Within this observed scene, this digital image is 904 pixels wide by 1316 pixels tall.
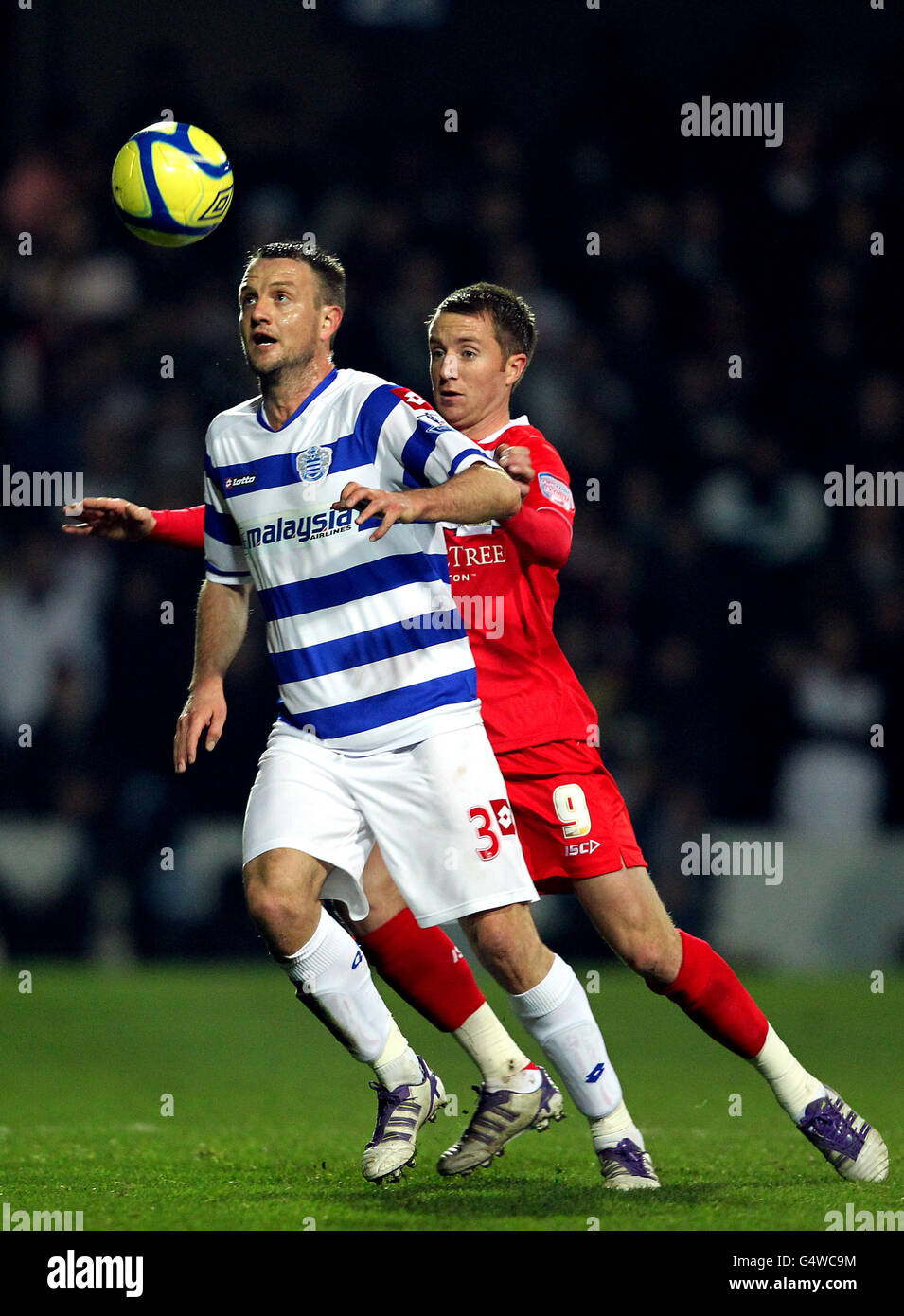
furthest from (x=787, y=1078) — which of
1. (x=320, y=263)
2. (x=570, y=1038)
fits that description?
(x=320, y=263)

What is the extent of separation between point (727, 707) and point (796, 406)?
2152mm

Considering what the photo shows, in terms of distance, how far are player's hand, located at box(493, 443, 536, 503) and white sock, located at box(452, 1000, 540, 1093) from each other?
4.78 ft

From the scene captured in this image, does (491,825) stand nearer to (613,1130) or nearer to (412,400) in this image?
(613,1130)

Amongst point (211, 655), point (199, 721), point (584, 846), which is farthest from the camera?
point (211, 655)

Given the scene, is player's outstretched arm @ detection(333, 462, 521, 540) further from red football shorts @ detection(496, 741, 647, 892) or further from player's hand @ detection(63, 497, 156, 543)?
player's hand @ detection(63, 497, 156, 543)

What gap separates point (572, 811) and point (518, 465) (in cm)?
97

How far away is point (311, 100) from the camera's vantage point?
536 inches

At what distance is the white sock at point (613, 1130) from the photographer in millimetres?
4746

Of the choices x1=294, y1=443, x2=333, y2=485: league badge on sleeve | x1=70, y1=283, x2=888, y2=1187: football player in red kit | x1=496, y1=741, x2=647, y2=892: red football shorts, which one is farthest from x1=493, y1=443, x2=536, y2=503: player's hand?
x1=496, y1=741, x2=647, y2=892: red football shorts

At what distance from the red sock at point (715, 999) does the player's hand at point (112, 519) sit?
1.88 metres

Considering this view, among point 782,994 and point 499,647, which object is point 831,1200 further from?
point 782,994

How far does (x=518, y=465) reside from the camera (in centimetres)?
469

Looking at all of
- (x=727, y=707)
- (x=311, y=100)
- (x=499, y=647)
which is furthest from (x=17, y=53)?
Answer: (x=499, y=647)

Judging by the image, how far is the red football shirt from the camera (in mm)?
5082
